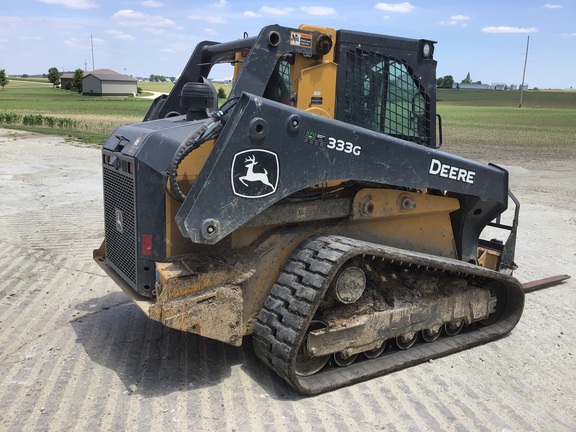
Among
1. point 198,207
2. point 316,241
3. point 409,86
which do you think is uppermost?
point 409,86

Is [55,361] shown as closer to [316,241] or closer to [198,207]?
[198,207]

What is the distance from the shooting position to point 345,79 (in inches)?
193

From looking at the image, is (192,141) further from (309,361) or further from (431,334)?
(431,334)

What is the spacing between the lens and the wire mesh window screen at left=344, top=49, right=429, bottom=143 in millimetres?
4977

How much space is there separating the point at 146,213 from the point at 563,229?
8.42 metres

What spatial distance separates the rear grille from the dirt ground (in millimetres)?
802

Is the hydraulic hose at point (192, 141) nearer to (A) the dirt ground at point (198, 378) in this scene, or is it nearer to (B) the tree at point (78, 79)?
(A) the dirt ground at point (198, 378)

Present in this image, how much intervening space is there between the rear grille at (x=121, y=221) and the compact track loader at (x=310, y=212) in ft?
0.08

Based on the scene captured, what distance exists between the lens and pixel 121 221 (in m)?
4.91

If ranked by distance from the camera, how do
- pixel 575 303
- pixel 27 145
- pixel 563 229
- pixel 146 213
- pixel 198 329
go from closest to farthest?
1. pixel 198 329
2. pixel 146 213
3. pixel 575 303
4. pixel 563 229
5. pixel 27 145

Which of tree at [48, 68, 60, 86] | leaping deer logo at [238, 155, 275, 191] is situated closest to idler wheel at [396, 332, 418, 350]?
leaping deer logo at [238, 155, 275, 191]

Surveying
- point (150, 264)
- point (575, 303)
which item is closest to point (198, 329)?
point (150, 264)

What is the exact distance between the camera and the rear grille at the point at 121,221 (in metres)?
4.66

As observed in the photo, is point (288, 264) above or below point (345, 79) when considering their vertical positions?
below
